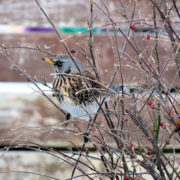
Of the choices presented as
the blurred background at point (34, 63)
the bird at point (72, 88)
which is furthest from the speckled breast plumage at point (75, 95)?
the blurred background at point (34, 63)

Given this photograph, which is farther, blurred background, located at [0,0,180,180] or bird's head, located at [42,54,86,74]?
blurred background, located at [0,0,180,180]

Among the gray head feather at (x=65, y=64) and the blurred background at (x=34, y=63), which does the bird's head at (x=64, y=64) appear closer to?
the gray head feather at (x=65, y=64)

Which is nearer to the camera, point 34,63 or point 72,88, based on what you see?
point 72,88

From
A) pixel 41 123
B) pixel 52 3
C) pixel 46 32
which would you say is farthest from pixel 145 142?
pixel 52 3

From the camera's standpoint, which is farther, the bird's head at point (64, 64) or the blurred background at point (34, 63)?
the blurred background at point (34, 63)

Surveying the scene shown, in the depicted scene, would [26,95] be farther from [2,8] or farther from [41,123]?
[2,8]

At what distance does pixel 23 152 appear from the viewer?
1.11m

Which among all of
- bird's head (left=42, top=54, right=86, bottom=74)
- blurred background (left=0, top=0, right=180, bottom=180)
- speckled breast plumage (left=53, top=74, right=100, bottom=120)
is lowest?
speckled breast plumage (left=53, top=74, right=100, bottom=120)

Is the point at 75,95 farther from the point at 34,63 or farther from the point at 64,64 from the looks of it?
the point at 34,63

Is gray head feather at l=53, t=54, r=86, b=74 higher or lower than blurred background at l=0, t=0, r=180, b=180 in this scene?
lower

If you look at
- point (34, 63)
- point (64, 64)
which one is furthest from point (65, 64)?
point (34, 63)

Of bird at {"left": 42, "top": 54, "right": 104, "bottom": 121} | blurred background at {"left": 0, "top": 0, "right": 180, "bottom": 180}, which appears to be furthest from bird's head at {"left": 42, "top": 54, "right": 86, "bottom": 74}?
blurred background at {"left": 0, "top": 0, "right": 180, "bottom": 180}

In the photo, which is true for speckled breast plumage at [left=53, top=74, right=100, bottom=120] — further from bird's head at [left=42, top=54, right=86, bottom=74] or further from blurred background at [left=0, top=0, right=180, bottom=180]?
blurred background at [left=0, top=0, right=180, bottom=180]

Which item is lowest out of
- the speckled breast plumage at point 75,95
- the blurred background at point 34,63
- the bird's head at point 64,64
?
the speckled breast plumage at point 75,95
